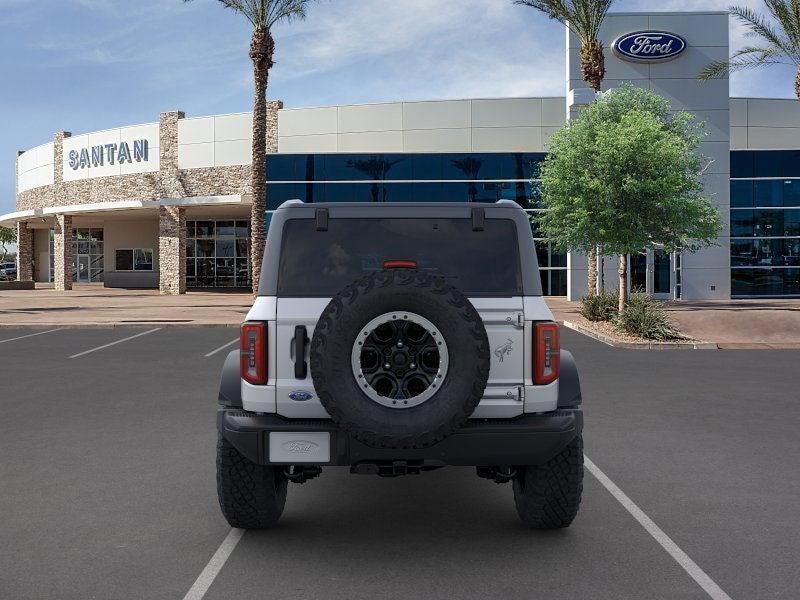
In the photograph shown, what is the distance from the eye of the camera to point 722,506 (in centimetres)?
561

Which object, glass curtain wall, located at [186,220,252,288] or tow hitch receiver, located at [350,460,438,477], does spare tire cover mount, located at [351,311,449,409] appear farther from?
glass curtain wall, located at [186,220,252,288]

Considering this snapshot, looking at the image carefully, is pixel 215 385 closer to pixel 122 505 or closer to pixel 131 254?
pixel 122 505

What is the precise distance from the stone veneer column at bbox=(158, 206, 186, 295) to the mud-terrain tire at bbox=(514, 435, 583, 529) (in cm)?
3893

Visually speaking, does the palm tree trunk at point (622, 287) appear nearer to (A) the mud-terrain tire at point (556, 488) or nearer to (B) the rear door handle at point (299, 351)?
(A) the mud-terrain tire at point (556, 488)

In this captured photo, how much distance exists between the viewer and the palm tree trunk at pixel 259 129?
94.4 feet

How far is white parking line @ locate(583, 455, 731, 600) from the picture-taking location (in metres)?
4.13

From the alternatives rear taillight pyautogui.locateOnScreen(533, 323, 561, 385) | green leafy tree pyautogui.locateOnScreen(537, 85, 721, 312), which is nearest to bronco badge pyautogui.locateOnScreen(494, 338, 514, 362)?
rear taillight pyautogui.locateOnScreen(533, 323, 561, 385)

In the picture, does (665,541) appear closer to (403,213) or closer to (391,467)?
(391,467)

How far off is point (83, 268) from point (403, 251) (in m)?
57.9

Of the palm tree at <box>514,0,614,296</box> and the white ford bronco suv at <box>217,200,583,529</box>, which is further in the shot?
the palm tree at <box>514,0,614,296</box>

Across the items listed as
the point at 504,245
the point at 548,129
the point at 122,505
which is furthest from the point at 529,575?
the point at 548,129

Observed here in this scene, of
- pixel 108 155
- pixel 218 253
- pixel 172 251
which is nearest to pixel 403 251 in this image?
pixel 172 251

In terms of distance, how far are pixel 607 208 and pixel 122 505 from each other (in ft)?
63.8

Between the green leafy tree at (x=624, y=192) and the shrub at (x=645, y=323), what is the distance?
9.31 feet
